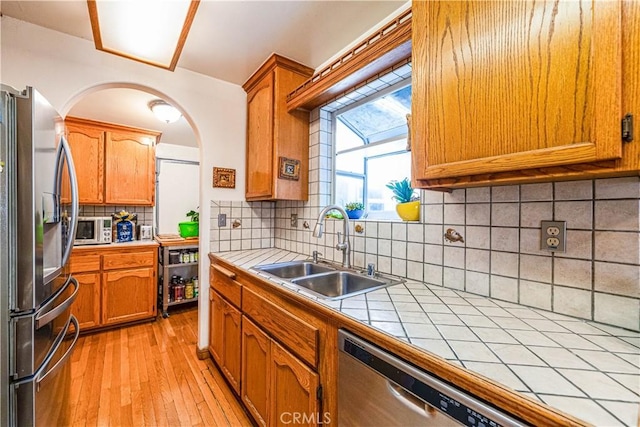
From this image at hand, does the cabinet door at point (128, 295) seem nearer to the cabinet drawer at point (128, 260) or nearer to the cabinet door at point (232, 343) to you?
the cabinet drawer at point (128, 260)

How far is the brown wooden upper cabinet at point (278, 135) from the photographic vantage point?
188 cm

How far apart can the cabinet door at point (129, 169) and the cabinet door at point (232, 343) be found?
2.07m

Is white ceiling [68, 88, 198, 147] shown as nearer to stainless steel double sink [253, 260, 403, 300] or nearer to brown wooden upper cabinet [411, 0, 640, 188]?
stainless steel double sink [253, 260, 403, 300]

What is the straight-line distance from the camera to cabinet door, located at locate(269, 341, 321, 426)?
976mm

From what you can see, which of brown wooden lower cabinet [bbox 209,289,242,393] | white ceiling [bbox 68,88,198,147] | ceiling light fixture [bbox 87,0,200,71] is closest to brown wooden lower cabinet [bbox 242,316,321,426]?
brown wooden lower cabinet [bbox 209,289,242,393]

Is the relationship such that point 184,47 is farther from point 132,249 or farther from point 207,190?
point 132,249

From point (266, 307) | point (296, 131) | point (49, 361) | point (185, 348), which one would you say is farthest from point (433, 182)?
point (185, 348)

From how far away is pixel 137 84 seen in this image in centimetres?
182

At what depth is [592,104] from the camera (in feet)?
1.90

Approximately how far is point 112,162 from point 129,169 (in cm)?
16

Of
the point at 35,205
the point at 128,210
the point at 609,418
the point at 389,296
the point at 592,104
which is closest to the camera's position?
the point at 609,418

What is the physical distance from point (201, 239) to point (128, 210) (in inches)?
73.0

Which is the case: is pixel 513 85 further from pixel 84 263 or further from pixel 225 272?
pixel 84 263

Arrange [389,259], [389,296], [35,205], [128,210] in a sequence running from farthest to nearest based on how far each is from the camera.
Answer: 1. [128,210]
2. [389,259]
3. [389,296]
4. [35,205]
